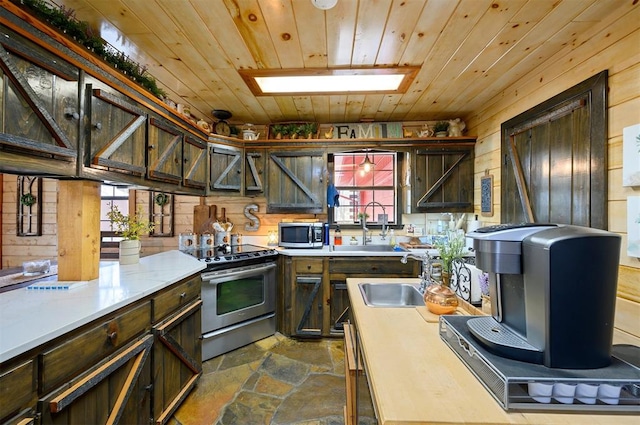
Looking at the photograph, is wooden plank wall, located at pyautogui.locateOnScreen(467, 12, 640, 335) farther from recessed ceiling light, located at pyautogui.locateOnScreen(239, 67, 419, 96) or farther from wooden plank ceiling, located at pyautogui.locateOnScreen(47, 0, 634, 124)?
recessed ceiling light, located at pyautogui.locateOnScreen(239, 67, 419, 96)

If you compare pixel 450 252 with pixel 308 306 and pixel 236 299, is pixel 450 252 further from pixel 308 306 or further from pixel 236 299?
pixel 236 299

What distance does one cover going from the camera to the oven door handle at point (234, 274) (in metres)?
2.49

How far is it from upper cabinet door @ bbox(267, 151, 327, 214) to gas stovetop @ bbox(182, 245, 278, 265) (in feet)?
1.92

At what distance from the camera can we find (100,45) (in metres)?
1.62

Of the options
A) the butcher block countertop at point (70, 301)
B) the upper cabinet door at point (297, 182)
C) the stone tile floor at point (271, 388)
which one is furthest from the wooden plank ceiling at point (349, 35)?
the stone tile floor at point (271, 388)

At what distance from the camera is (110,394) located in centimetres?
132

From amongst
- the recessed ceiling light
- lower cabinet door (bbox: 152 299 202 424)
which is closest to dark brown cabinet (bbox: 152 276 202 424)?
lower cabinet door (bbox: 152 299 202 424)

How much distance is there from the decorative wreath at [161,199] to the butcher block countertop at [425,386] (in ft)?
10.3

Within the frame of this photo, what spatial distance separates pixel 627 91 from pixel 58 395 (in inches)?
121

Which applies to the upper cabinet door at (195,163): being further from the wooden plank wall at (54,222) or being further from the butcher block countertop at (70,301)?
the butcher block countertop at (70,301)

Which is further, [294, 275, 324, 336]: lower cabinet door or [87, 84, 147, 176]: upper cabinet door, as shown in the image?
[294, 275, 324, 336]: lower cabinet door

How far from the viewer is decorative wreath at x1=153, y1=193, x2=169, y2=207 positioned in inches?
135

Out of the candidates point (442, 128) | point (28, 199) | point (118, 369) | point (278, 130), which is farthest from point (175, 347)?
point (442, 128)

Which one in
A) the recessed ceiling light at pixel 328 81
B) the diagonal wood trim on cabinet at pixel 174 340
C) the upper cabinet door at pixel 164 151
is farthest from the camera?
the recessed ceiling light at pixel 328 81
